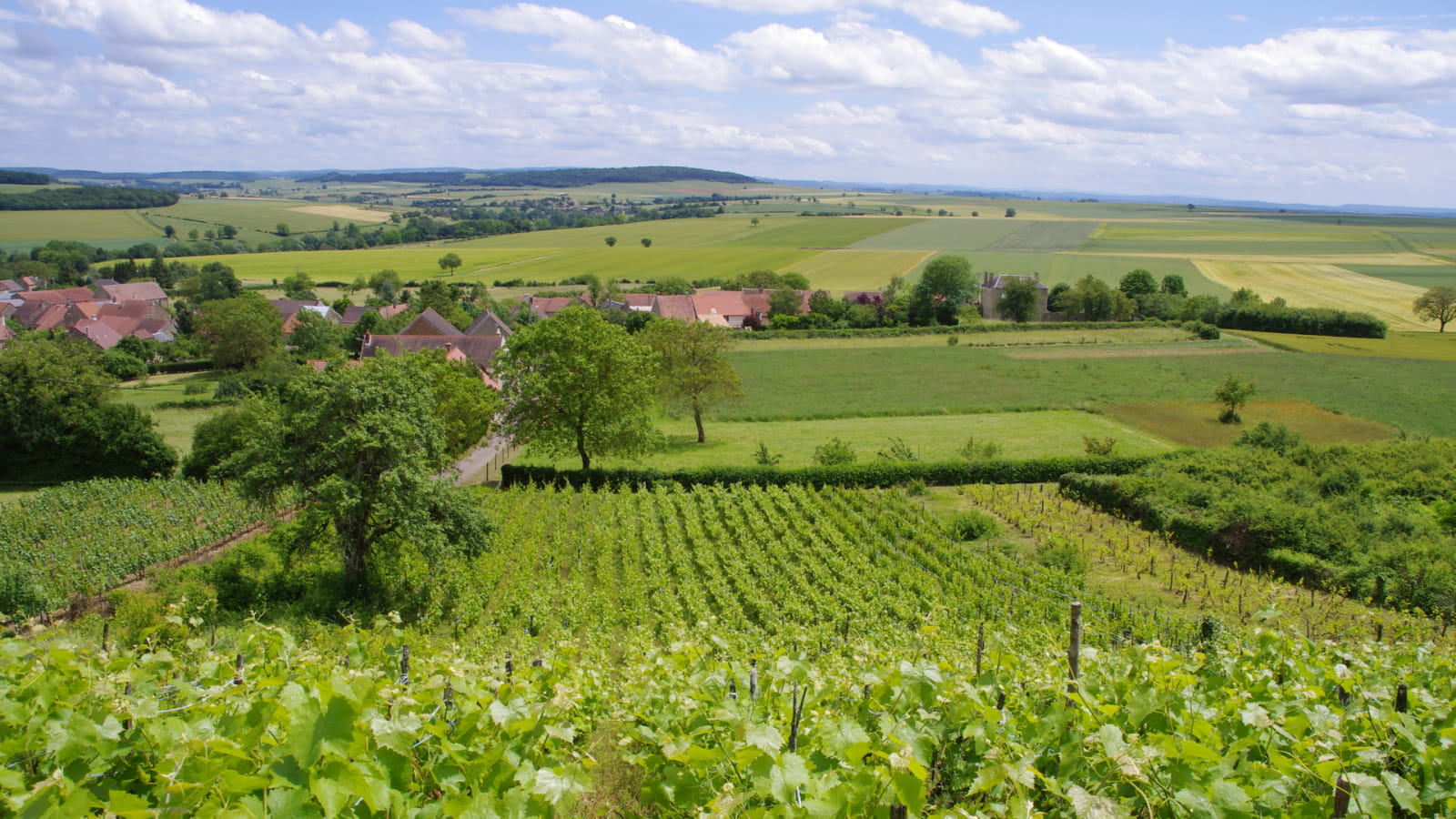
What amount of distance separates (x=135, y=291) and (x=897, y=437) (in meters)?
78.5

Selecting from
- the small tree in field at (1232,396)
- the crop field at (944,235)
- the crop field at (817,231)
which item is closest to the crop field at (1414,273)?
the crop field at (944,235)

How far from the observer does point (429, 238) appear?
142 metres

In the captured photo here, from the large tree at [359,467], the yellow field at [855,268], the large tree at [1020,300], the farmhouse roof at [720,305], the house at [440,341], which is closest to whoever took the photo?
the large tree at [359,467]

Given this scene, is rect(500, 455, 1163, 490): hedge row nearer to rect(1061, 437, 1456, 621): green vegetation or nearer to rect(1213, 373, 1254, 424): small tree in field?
rect(1061, 437, 1456, 621): green vegetation

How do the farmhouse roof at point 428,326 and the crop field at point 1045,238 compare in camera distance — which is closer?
the farmhouse roof at point 428,326

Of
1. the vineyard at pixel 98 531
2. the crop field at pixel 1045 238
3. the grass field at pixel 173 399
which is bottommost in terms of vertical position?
the grass field at pixel 173 399

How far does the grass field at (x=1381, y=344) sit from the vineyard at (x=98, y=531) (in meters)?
63.1

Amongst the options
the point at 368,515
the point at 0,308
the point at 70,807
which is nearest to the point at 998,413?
the point at 368,515

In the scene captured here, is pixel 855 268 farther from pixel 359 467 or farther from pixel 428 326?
pixel 359 467

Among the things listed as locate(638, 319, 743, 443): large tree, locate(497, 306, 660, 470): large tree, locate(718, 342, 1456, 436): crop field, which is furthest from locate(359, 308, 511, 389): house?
locate(497, 306, 660, 470): large tree

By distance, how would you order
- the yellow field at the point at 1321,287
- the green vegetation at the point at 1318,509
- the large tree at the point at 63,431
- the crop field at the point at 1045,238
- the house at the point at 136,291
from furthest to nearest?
the crop field at the point at 1045,238 → the house at the point at 136,291 → the yellow field at the point at 1321,287 → the large tree at the point at 63,431 → the green vegetation at the point at 1318,509

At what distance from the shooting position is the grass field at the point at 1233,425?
34.9 m

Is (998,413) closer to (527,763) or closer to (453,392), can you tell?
(453,392)

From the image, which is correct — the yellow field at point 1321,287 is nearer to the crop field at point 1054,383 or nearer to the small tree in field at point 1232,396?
the crop field at point 1054,383
